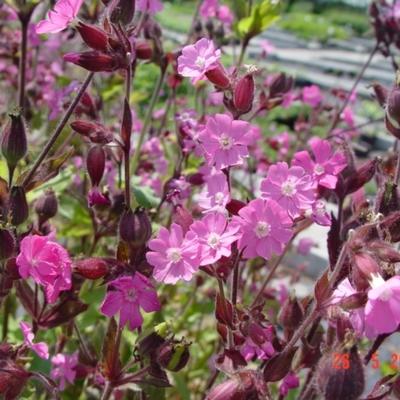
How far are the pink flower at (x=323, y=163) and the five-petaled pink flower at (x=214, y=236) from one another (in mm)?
151

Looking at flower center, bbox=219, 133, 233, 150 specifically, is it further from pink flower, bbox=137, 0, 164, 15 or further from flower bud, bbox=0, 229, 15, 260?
pink flower, bbox=137, 0, 164, 15

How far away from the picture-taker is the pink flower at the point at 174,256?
0.66 metres

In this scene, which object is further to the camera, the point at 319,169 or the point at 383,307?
the point at 319,169

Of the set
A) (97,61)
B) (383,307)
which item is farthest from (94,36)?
(383,307)

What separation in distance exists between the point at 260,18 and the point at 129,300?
75 cm

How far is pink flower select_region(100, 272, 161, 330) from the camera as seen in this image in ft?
2.25

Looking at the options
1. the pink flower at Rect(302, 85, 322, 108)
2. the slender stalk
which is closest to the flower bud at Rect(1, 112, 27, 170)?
the slender stalk

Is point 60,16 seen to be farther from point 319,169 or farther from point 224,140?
point 319,169

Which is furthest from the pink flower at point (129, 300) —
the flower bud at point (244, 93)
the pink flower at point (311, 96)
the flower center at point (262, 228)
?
the pink flower at point (311, 96)

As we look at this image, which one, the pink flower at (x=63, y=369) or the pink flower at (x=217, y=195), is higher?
the pink flower at (x=217, y=195)

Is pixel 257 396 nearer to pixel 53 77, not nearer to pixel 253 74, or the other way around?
pixel 253 74

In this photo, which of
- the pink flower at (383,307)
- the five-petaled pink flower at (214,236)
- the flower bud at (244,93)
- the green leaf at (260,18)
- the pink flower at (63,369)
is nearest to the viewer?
the pink flower at (383,307)

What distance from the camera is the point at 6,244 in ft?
2.24

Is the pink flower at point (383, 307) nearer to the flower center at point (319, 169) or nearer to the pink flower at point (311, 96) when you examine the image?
the flower center at point (319, 169)
